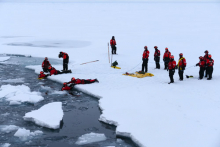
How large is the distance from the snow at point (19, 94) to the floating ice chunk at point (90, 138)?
382cm

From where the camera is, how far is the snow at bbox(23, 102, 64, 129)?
8.38m

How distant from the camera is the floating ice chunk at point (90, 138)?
24.3ft

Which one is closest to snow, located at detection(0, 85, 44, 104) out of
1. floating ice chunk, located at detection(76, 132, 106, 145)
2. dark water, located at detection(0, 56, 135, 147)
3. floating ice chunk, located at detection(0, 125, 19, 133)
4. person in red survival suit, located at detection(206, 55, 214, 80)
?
dark water, located at detection(0, 56, 135, 147)

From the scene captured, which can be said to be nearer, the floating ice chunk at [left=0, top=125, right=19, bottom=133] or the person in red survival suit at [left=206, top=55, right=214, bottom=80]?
the floating ice chunk at [left=0, top=125, right=19, bottom=133]

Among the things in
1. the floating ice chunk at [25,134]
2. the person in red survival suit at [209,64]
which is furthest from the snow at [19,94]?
the person in red survival suit at [209,64]

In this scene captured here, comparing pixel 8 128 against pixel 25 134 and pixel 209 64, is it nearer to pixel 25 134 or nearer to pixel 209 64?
pixel 25 134

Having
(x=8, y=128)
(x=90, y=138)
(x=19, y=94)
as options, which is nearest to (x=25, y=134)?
(x=8, y=128)

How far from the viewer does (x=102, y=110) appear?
967cm

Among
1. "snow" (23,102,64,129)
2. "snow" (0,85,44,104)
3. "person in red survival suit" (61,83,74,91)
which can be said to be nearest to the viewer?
"snow" (23,102,64,129)

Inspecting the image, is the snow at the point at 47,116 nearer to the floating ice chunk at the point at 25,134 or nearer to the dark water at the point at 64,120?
the dark water at the point at 64,120

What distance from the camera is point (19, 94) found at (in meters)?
11.1

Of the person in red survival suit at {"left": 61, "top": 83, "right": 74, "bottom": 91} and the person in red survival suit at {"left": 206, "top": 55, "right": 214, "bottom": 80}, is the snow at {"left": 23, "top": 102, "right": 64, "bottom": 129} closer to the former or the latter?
the person in red survival suit at {"left": 61, "top": 83, "right": 74, "bottom": 91}

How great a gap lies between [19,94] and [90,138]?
4877 millimetres

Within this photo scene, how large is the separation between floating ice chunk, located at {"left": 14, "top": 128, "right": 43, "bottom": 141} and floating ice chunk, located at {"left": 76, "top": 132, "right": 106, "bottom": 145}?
132 centimetres
